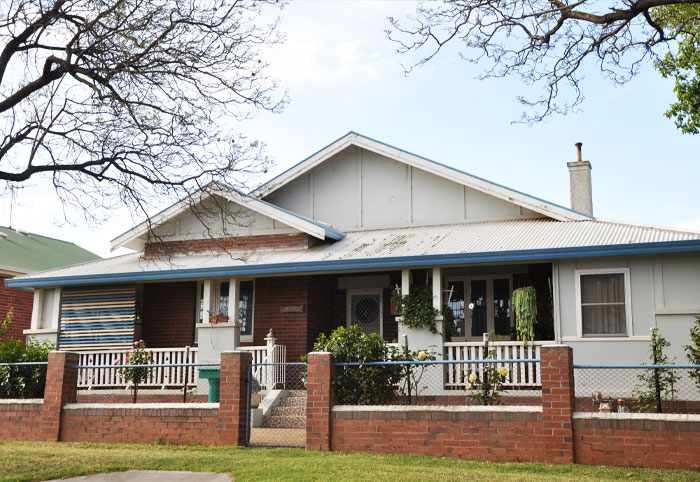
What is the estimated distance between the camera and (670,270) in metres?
13.8

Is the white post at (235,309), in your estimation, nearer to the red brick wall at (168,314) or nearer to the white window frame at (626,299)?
the red brick wall at (168,314)

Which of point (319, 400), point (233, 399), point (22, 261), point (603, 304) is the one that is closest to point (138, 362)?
point (233, 399)

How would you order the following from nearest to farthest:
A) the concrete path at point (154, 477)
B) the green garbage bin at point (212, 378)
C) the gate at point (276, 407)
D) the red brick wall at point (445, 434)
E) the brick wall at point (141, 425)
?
the concrete path at point (154, 477)
the red brick wall at point (445, 434)
the brick wall at point (141, 425)
the gate at point (276, 407)
the green garbage bin at point (212, 378)

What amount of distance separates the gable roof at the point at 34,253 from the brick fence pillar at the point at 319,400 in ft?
50.4

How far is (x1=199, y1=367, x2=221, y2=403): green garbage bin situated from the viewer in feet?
46.1

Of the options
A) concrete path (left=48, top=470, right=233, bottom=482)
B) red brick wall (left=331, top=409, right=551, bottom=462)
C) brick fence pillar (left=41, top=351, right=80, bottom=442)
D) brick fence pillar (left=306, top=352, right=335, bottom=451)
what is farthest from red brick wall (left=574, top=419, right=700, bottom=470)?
brick fence pillar (left=41, top=351, right=80, bottom=442)

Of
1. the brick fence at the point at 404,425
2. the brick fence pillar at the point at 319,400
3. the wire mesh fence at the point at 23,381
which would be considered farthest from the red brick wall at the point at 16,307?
the brick fence pillar at the point at 319,400

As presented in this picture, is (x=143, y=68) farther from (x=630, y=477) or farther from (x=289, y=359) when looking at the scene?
(x=630, y=477)

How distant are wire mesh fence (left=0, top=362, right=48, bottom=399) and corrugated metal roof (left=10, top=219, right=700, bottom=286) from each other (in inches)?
132

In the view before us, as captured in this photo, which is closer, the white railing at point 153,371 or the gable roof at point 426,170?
the white railing at point 153,371

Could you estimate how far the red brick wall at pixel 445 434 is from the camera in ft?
35.1

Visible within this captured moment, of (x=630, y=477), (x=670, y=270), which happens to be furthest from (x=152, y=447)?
(x=670, y=270)

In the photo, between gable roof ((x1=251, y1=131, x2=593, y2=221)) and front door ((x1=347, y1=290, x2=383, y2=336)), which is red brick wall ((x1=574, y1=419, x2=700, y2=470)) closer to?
gable roof ((x1=251, y1=131, x2=593, y2=221))

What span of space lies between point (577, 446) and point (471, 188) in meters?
8.92
